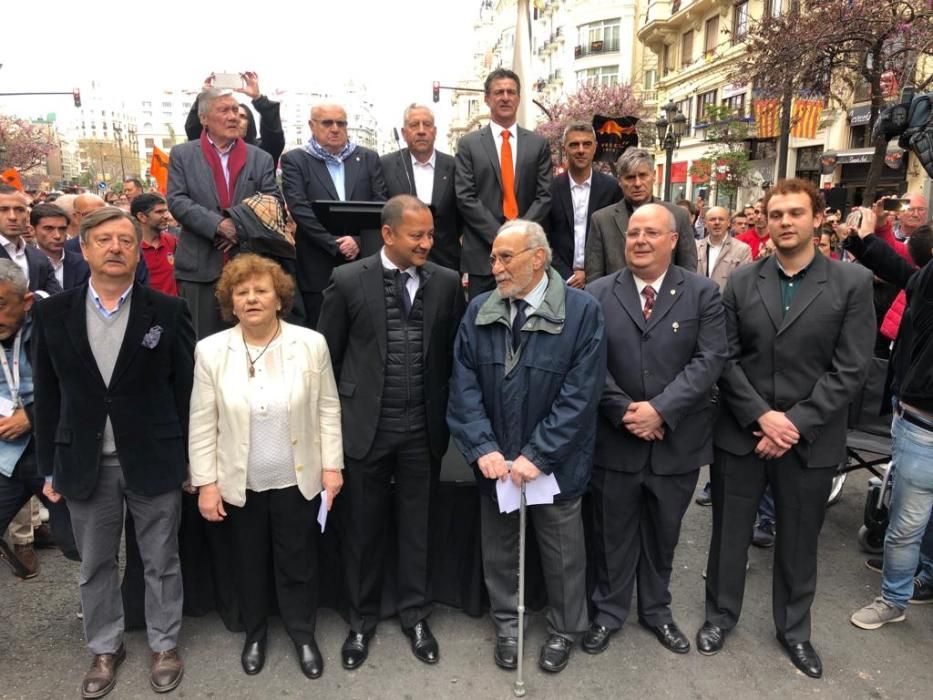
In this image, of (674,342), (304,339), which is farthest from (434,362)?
(674,342)

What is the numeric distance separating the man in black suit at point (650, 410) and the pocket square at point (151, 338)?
209 cm

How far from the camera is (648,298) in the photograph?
3359 mm

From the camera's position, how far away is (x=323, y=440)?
128 inches

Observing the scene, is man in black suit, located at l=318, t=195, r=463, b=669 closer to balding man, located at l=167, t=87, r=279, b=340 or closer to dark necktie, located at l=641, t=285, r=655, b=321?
dark necktie, located at l=641, t=285, r=655, b=321

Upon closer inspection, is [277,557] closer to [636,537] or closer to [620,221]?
[636,537]

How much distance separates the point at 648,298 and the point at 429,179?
96.5 inches

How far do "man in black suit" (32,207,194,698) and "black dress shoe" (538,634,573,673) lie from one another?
1.74 meters

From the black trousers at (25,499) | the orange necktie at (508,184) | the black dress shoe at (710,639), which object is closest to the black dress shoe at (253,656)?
the black trousers at (25,499)

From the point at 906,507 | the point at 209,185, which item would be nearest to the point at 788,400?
the point at 906,507

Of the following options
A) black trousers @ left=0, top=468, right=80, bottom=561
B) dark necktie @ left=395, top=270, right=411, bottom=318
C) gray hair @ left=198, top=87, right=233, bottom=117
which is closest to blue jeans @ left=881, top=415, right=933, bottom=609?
dark necktie @ left=395, top=270, right=411, bottom=318

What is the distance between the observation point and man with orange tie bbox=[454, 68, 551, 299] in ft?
16.6

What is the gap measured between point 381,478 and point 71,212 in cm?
536

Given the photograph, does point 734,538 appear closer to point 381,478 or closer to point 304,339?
point 381,478

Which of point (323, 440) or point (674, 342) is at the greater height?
point (674, 342)
